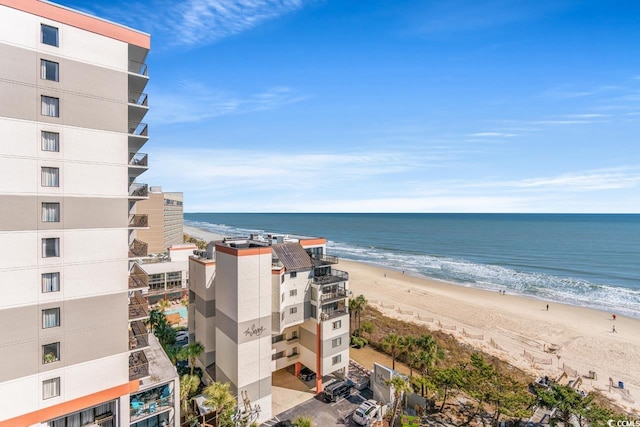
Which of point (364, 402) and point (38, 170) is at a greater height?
point (38, 170)

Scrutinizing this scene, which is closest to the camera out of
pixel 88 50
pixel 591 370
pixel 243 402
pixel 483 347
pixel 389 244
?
pixel 88 50

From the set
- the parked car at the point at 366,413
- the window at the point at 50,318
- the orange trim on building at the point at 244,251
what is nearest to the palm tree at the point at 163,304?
the orange trim on building at the point at 244,251

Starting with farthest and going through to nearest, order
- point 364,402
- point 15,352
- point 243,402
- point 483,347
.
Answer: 1. point 483,347
2. point 364,402
3. point 243,402
4. point 15,352

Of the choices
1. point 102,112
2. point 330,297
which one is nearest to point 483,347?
point 330,297

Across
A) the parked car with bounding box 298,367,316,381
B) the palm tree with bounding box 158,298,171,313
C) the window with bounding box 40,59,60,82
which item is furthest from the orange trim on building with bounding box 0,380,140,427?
the palm tree with bounding box 158,298,171,313

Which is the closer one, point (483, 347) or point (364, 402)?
point (364, 402)

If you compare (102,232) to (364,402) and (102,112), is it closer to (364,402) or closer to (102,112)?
(102,112)
